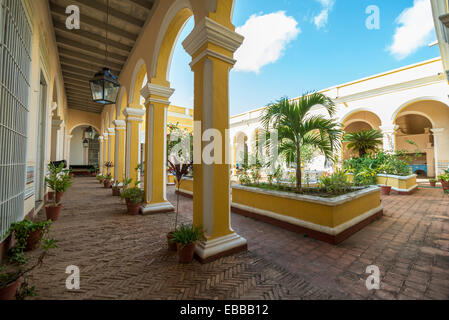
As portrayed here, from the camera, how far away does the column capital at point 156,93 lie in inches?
197

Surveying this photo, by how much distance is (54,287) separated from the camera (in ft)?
7.08

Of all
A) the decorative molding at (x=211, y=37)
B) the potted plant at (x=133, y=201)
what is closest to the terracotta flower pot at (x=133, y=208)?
the potted plant at (x=133, y=201)

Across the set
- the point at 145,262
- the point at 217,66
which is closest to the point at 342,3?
the point at 217,66

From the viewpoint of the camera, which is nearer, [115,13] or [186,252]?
[186,252]

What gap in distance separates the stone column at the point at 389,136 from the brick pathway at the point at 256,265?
330 inches

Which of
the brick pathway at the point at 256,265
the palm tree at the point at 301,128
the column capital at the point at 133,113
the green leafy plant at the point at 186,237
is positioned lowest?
the brick pathway at the point at 256,265

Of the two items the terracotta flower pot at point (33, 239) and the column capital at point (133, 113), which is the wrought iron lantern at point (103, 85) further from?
the terracotta flower pot at point (33, 239)

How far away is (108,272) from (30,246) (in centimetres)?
173

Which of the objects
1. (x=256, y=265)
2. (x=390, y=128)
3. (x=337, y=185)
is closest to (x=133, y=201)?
(x=256, y=265)

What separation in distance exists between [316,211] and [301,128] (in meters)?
2.00

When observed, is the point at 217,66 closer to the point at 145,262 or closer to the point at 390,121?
the point at 145,262

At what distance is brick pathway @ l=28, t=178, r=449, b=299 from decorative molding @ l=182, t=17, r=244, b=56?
326 centimetres

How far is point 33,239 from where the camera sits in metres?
3.10

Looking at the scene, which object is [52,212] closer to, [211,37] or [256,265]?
[256,265]
